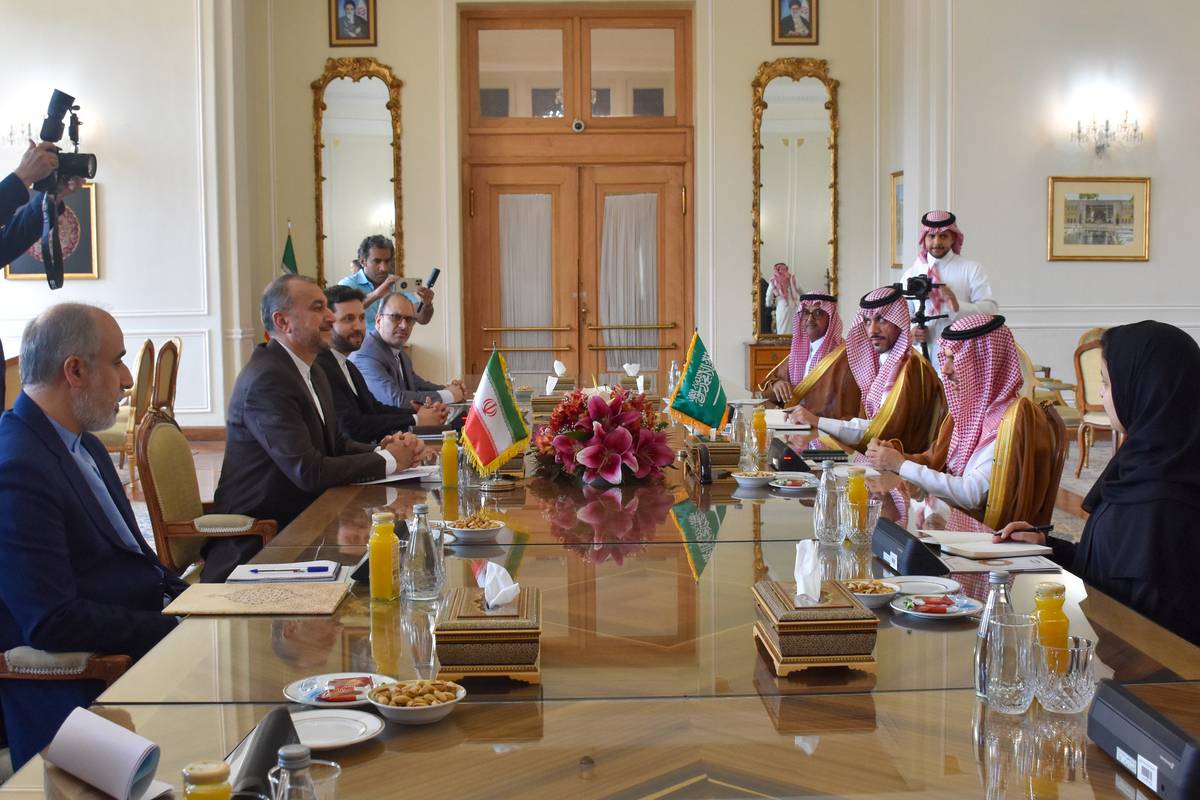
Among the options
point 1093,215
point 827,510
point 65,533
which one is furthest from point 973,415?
point 1093,215

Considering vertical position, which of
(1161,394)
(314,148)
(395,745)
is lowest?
(395,745)

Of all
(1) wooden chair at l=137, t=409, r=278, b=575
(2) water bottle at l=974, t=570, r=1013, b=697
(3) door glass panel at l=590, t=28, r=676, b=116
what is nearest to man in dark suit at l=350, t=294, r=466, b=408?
(1) wooden chair at l=137, t=409, r=278, b=575

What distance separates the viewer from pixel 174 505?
3.72m

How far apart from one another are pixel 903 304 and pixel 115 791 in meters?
4.72

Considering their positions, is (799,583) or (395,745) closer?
(395,745)

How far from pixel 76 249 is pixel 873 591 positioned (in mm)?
8464

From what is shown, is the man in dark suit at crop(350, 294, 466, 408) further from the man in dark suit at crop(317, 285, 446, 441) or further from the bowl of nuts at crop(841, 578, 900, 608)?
the bowl of nuts at crop(841, 578, 900, 608)

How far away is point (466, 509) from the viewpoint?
11.0 feet

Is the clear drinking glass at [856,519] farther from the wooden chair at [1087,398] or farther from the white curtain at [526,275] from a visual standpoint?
the white curtain at [526,275]

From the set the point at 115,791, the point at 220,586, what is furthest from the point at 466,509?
the point at 115,791

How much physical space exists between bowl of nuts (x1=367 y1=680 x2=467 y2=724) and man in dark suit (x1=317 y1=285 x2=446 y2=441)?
3.61m

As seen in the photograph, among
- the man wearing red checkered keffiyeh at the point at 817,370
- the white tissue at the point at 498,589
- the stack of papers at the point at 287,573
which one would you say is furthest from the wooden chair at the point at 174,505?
the man wearing red checkered keffiyeh at the point at 817,370

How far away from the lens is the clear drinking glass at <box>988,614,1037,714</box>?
1.68m

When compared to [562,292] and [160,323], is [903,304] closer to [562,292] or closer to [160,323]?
Answer: [562,292]
